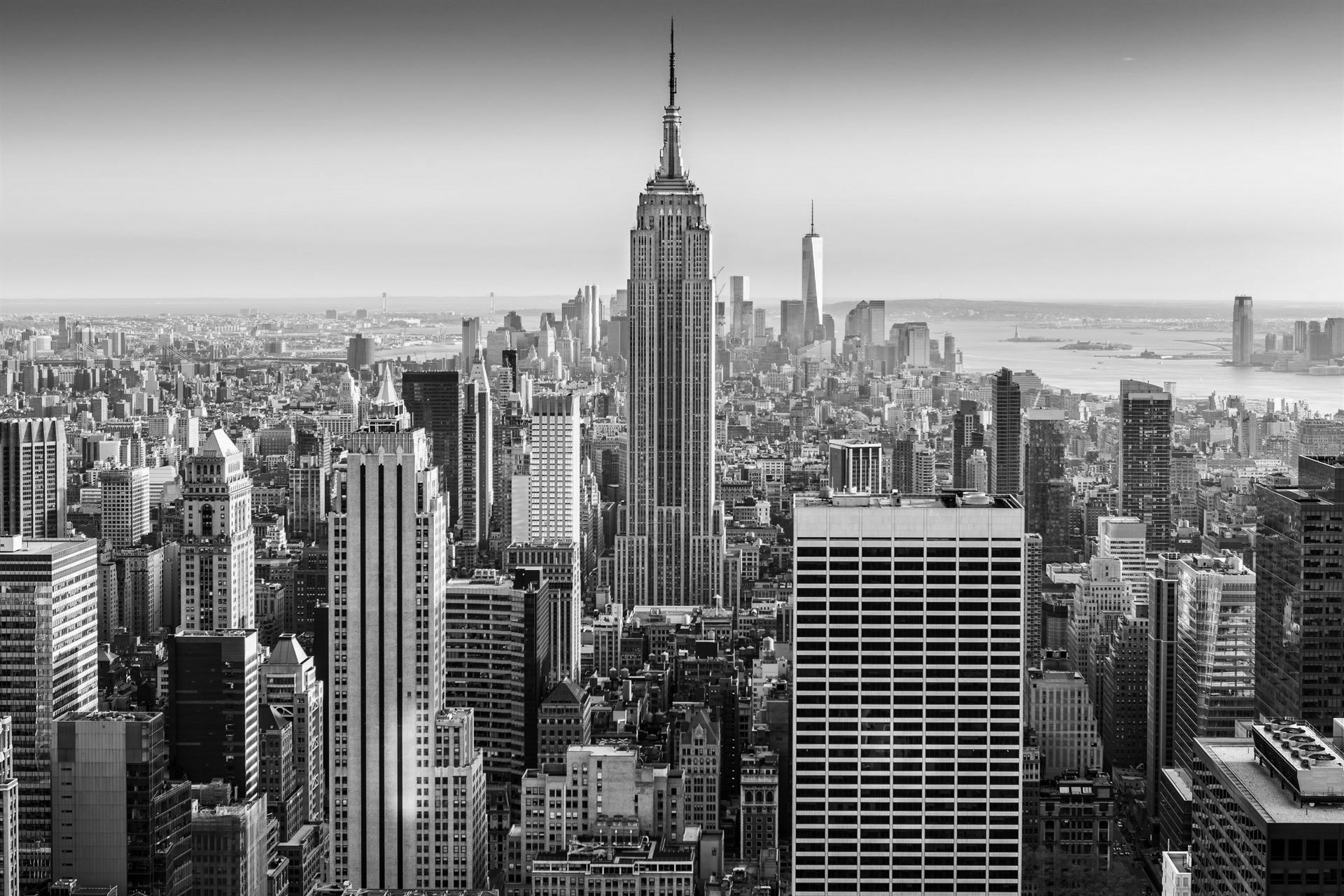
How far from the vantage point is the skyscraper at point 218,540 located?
41.7 ft

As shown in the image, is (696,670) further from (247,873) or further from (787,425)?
(247,873)

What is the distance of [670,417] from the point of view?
21094 millimetres

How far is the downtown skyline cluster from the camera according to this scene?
809 cm

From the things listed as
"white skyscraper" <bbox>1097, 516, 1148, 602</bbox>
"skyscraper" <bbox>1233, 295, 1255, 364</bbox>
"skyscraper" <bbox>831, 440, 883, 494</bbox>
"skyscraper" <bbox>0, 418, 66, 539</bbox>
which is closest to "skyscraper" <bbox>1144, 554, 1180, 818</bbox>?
"white skyscraper" <bbox>1097, 516, 1148, 602</bbox>

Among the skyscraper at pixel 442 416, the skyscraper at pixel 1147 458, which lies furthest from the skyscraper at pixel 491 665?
the skyscraper at pixel 1147 458

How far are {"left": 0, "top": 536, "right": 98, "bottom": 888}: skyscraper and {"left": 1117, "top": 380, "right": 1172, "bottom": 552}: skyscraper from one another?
20.5 ft

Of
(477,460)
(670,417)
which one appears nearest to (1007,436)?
(477,460)

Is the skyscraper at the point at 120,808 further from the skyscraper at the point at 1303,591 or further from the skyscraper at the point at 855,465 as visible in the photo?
the skyscraper at the point at 1303,591

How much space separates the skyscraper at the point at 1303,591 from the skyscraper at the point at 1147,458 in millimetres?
1033

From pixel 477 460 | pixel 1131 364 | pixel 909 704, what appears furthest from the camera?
pixel 477 460

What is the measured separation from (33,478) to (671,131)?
513cm

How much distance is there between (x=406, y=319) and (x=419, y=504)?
140cm

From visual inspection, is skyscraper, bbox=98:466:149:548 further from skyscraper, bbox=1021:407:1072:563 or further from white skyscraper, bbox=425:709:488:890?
skyscraper, bbox=1021:407:1072:563

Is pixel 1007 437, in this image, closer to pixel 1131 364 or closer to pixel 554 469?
pixel 1131 364
